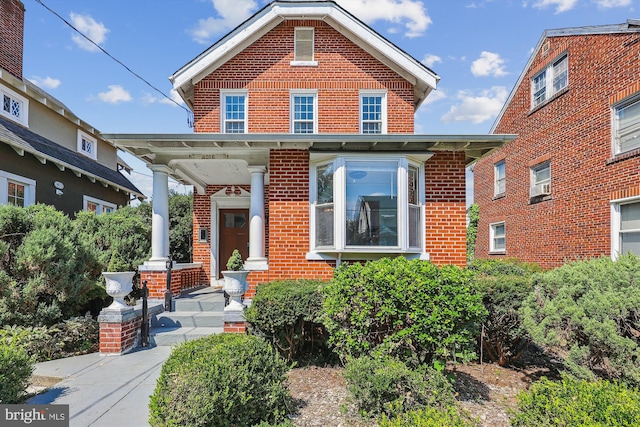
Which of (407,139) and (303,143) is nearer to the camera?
(407,139)

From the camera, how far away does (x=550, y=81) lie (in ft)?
39.5

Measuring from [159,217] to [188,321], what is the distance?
230 cm

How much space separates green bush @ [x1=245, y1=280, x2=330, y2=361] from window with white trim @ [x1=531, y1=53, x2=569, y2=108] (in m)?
11.0

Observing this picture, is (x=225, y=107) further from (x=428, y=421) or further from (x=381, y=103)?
(x=428, y=421)

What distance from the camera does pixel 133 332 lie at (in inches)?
248

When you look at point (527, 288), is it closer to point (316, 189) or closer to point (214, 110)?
point (316, 189)

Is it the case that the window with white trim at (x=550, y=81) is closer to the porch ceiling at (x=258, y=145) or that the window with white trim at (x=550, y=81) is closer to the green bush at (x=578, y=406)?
the porch ceiling at (x=258, y=145)

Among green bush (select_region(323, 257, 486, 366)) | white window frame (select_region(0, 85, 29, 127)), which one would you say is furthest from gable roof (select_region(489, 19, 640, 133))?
white window frame (select_region(0, 85, 29, 127))

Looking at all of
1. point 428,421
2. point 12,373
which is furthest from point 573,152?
point 12,373

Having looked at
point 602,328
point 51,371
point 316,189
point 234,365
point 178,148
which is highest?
point 178,148

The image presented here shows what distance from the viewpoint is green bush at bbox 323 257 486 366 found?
4207mm

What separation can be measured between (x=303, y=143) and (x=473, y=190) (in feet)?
41.9

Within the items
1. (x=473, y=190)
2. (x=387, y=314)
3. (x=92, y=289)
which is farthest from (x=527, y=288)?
(x=473, y=190)

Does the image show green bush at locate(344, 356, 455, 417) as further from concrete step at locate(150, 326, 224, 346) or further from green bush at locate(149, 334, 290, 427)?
concrete step at locate(150, 326, 224, 346)
